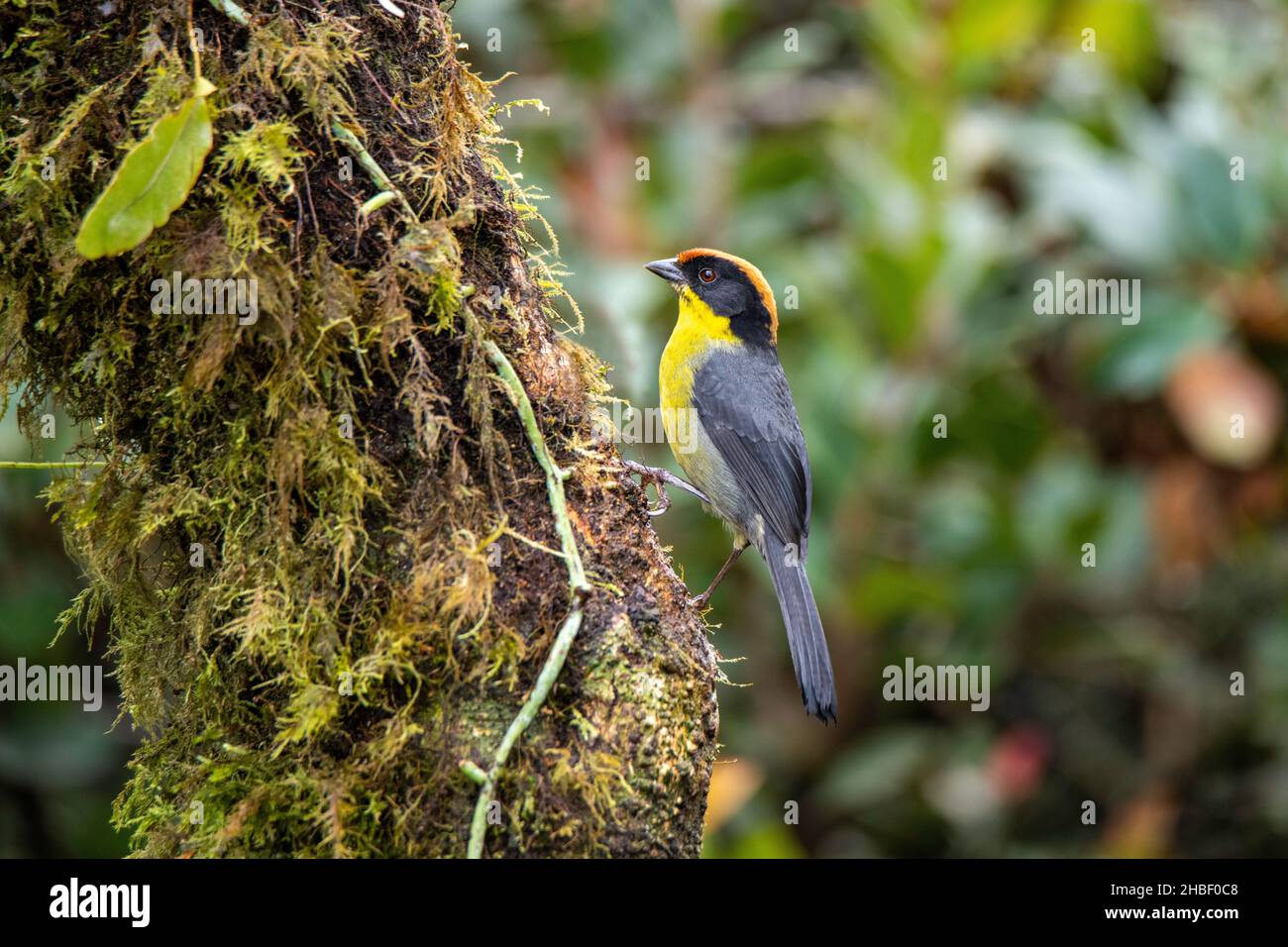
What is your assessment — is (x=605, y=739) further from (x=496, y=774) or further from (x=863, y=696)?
(x=863, y=696)

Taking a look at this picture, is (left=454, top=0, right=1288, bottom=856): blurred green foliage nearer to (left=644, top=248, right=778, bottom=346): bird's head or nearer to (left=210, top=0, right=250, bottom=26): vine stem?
(left=644, top=248, right=778, bottom=346): bird's head

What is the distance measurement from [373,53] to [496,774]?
5.12 ft

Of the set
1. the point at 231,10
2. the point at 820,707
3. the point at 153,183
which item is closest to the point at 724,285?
the point at 820,707

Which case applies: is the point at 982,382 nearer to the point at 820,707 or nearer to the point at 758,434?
the point at 758,434

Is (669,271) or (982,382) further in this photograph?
(982,382)

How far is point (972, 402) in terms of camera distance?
6305mm

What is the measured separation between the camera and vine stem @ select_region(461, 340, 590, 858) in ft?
7.26

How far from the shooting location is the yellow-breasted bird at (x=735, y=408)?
14.8 feet

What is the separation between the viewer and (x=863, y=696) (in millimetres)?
6703

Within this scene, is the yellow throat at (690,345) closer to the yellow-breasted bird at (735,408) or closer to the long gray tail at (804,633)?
the yellow-breasted bird at (735,408)

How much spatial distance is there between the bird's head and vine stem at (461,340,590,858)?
2.28 m

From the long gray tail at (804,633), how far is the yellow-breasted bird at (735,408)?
3cm

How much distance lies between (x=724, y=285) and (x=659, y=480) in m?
1.30

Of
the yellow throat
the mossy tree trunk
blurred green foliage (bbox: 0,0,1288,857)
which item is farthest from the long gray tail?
blurred green foliage (bbox: 0,0,1288,857)
